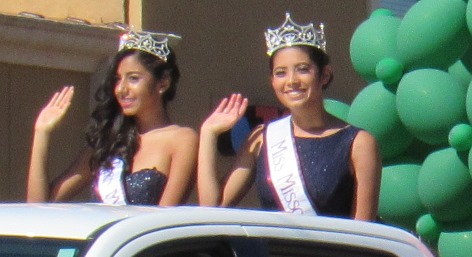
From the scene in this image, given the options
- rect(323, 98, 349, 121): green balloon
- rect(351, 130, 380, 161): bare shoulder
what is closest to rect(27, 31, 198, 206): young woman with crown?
rect(351, 130, 380, 161): bare shoulder

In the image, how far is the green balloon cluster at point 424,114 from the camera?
615 centimetres

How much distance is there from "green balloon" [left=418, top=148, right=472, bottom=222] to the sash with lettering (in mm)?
2459

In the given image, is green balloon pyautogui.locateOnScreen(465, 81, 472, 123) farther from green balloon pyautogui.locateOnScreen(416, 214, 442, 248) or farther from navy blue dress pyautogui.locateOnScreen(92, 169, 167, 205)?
navy blue dress pyautogui.locateOnScreen(92, 169, 167, 205)

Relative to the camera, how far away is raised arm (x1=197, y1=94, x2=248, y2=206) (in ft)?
13.4

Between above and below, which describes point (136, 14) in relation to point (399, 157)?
above

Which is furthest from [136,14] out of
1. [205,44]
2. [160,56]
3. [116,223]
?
[116,223]

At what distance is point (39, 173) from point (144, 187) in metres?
0.46

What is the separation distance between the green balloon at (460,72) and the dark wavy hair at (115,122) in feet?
7.76

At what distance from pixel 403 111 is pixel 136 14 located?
89.7 inches

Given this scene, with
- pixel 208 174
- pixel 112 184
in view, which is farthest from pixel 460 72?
pixel 112 184

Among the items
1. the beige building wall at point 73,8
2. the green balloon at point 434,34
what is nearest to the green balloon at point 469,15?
the green balloon at point 434,34

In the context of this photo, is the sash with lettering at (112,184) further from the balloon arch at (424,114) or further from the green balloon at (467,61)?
the green balloon at (467,61)

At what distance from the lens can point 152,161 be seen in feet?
13.9

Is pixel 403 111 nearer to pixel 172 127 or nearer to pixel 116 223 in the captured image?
pixel 172 127
